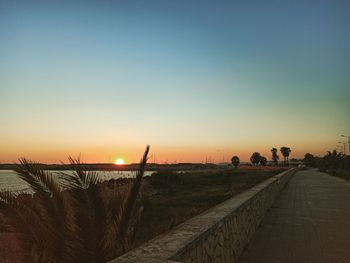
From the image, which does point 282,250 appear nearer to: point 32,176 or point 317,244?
point 317,244

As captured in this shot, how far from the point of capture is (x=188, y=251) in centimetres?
350

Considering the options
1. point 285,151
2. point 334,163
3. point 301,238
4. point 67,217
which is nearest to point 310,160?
point 285,151

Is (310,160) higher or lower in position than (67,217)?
higher

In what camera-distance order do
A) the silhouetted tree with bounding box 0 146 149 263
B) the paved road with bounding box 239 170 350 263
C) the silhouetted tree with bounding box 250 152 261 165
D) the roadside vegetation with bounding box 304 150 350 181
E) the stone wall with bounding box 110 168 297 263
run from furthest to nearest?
the silhouetted tree with bounding box 250 152 261 165 < the roadside vegetation with bounding box 304 150 350 181 < the paved road with bounding box 239 170 350 263 < the silhouetted tree with bounding box 0 146 149 263 < the stone wall with bounding box 110 168 297 263

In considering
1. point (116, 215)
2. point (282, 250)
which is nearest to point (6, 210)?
point (116, 215)

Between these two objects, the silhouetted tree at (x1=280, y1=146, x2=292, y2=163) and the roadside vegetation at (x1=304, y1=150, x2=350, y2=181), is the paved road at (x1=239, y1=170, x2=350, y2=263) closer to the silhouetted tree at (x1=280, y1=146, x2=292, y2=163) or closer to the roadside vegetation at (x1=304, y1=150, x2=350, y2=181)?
the roadside vegetation at (x1=304, y1=150, x2=350, y2=181)

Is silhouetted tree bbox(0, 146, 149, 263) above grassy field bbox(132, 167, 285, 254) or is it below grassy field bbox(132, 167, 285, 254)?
above

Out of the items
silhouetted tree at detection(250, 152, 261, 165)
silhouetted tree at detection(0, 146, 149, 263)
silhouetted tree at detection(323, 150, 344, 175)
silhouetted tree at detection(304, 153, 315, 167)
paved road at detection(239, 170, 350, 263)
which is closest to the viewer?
silhouetted tree at detection(0, 146, 149, 263)

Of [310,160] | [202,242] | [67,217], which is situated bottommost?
[202,242]

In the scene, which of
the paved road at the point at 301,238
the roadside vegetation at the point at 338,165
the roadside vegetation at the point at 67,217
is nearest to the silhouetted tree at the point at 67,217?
the roadside vegetation at the point at 67,217

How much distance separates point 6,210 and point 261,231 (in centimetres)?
556

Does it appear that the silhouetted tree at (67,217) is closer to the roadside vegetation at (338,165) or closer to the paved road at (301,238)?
the paved road at (301,238)

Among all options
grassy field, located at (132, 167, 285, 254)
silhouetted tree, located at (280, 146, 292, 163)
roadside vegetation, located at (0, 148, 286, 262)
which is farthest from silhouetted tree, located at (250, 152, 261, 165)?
roadside vegetation, located at (0, 148, 286, 262)

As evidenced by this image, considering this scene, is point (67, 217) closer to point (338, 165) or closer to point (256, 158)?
point (338, 165)
